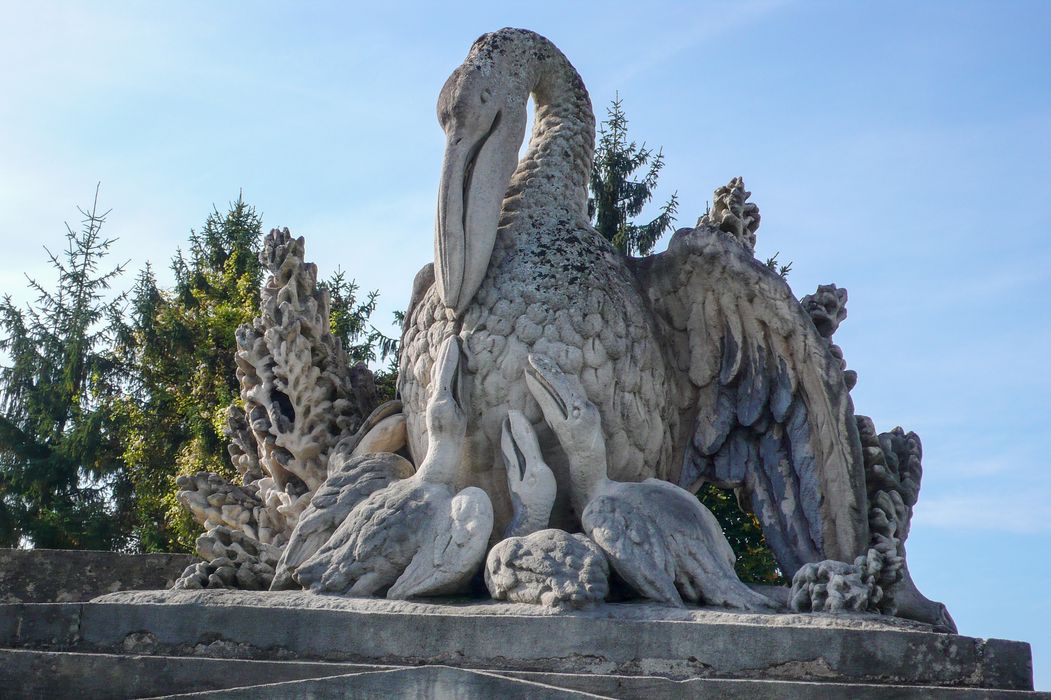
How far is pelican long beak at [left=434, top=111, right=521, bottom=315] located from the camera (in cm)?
650

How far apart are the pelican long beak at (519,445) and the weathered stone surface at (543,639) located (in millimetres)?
729

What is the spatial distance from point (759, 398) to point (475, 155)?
5.74 feet

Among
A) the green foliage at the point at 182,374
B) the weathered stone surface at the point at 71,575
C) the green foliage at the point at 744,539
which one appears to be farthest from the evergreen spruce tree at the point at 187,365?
the weathered stone surface at the point at 71,575

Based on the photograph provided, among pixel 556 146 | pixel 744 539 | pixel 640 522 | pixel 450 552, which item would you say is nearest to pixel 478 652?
pixel 450 552

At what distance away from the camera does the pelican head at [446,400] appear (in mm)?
6230

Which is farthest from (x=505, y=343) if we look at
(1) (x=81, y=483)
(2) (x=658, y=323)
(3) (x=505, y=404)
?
(1) (x=81, y=483)

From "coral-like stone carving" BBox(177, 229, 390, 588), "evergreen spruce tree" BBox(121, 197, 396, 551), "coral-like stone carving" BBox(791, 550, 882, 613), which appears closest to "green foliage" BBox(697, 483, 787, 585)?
"evergreen spruce tree" BBox(121, 197, 396, 551)

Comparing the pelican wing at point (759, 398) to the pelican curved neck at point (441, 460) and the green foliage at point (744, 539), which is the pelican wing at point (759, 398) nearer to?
the pelican curved neck at point (441, 460)

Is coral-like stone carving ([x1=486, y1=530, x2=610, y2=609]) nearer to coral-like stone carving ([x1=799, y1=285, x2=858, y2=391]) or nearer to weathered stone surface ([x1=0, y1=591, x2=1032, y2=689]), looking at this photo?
weathered stone surface ([x1=0, y1=591, x2=1032, y2=689])

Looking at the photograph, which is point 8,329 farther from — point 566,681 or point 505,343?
point 566,681

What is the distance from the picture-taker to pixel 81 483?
18.0 m

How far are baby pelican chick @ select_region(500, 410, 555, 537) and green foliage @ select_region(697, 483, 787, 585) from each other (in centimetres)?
676

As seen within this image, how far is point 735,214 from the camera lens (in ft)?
22.6

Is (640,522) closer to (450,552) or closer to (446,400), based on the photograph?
(450,552)
